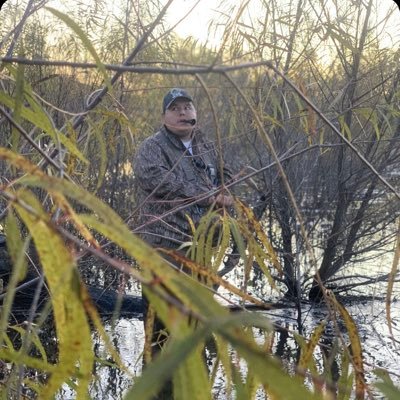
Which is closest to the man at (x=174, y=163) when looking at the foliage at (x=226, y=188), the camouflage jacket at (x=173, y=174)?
the camouflage jacket at (x=173, y=174)

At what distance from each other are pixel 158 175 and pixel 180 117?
27 centimetres

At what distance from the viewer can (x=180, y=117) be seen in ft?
10.5

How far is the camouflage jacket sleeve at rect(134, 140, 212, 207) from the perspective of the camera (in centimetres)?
297

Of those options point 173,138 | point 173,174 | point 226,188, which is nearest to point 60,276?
point 226,188

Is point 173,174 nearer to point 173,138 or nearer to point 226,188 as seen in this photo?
point 173,138

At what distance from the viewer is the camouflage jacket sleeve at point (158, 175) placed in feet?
9.75

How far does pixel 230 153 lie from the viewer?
6879 millimetres

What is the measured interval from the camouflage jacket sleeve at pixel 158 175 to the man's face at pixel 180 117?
10 centimetres

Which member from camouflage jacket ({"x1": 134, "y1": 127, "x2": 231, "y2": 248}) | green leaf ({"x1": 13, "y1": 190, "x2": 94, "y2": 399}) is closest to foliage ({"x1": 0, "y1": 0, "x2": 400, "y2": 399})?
green leaf ({"x1": 13, "y1": 190, "x2": 94, "y2": 399})

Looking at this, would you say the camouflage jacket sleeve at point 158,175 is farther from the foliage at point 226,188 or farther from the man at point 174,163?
the foliage at point 226,188

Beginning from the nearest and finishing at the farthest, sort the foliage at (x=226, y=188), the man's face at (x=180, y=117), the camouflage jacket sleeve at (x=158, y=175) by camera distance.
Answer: the foliage at (x=226, y=188), the camouflage jacket sleeve at (x=158, y=175), the man's face at (x=180, y=117)

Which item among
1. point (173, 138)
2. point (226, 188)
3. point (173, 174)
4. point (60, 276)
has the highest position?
point (173, 138)

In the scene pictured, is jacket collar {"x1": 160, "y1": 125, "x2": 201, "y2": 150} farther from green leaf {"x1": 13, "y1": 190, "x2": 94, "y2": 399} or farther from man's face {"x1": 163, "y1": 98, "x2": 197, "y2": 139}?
green leaf {"x1": 13, "y1": 190, "x2": 94, "y2": 399}

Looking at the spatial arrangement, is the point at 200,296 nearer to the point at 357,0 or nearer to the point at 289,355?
the point at 357,0
